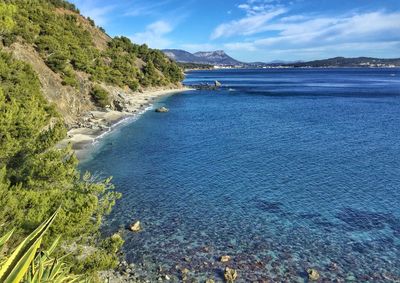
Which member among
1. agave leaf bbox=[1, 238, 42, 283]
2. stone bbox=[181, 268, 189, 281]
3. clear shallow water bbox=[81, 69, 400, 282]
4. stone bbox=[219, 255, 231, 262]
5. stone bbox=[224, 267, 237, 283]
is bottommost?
clear shallow water bbox=[81, 69, 400, 282]

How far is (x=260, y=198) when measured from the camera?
28.3 meters

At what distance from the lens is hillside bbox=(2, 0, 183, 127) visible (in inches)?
2095

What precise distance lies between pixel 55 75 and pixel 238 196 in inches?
1574

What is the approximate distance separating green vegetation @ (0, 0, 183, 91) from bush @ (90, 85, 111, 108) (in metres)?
3.62

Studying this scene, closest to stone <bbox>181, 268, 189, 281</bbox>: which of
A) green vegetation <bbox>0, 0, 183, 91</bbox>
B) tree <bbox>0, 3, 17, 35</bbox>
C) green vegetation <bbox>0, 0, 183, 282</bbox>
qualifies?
green vegetation <bbox>0, 0, 183, 282</bbox>

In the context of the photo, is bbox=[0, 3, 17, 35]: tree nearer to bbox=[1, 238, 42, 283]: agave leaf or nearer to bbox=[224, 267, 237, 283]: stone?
bbox=[224, 267, 237, 283]: stone

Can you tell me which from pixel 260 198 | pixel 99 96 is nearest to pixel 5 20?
pixel 99 96

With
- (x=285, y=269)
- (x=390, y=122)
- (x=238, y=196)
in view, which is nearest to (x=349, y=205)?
(x=238, y=196)

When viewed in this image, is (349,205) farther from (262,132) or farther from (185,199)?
(262,132)

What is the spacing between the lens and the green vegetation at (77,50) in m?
57.4

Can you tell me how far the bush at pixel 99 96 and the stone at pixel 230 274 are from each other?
51.7 meters

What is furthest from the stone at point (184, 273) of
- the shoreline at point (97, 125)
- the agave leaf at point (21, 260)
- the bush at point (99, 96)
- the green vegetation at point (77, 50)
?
the bush at point (99, 96)

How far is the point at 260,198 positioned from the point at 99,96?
4408cm

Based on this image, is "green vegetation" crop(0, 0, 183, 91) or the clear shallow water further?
"green vegetation" crop(0, 0, 183, 91)
